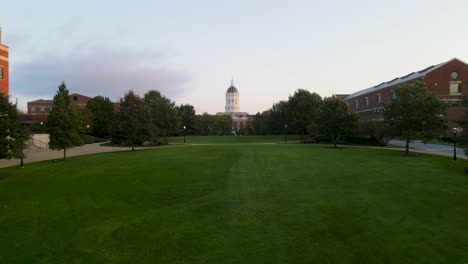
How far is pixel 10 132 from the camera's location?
65.5ft

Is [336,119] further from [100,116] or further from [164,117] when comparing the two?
[100,116]

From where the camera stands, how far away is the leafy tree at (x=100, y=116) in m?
66.1

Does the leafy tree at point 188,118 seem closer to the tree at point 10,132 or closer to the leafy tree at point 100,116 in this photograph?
the leafy tree at point 100,116

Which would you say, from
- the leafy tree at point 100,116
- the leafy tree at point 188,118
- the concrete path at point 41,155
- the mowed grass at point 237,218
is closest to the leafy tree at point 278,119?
the leafy tree at point 188,118

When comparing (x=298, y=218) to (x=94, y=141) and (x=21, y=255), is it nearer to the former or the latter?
(x=21, y=255)

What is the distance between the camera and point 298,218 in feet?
34.1

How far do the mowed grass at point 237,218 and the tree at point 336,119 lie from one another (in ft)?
71.3

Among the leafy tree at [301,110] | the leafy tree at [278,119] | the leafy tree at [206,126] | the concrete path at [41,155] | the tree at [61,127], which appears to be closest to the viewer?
the concrete path at [41,155]

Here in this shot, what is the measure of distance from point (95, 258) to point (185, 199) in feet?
18.5

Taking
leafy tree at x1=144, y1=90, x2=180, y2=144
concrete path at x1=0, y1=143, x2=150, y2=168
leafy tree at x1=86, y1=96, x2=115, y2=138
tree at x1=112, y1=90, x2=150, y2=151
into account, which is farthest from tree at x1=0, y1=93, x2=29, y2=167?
leafy tree at x1=86, y1=96, x2=115, y2=138

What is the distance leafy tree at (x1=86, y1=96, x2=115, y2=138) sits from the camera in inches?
2601

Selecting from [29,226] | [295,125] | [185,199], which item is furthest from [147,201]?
[295,125]

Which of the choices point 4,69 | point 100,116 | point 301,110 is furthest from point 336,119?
point 100,116

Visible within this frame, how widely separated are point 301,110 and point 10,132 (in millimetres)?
51899
